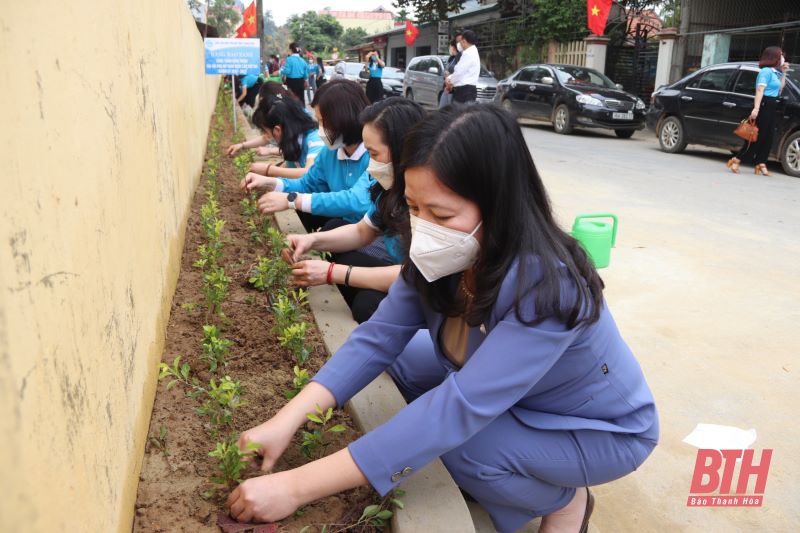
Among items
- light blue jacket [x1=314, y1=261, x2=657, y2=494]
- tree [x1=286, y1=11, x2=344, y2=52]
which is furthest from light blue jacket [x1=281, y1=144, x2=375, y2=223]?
tree [x1=286, y1=11, x2=344, y2=52]

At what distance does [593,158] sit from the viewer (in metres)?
10.1

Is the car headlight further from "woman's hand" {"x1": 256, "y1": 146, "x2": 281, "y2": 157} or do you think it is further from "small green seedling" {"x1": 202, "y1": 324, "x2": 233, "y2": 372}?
"small green seedling" {"x1": 202, "y1": 324, "x2": 233, "y2": 372}

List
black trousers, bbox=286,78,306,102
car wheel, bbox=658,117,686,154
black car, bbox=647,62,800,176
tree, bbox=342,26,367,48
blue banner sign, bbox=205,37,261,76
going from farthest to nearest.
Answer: tree, bbox=342,26,367,48 < black trousers, bbox=286,78,306,102 < car wheel, bbox=658,117,686,154 < blue banner sign, bbox=205,37,261,76 < black car, bbox=647,62,800,176

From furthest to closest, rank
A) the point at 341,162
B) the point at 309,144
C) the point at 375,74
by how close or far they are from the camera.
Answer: the point at 375,74, the point at 309,144, the point at 341,162

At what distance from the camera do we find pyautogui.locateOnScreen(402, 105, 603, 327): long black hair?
158cm

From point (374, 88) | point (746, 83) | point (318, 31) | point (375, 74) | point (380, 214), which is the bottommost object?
point (380, 214)

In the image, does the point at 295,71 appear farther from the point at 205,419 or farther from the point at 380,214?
the point at 205,419

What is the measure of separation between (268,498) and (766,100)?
353 inches

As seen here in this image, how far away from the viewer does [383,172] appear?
2812 millimetres

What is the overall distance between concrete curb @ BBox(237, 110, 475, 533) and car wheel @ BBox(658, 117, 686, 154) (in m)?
8.96

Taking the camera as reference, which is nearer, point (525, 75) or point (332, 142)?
point (332, 142)

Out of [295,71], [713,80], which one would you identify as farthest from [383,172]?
[295,71]

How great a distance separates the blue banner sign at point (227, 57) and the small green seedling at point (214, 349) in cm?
780

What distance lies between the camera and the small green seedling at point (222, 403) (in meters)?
2.05
